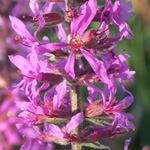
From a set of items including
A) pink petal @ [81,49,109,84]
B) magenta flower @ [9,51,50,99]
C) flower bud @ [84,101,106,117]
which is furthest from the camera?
flower bud @ [84,101,106,117]

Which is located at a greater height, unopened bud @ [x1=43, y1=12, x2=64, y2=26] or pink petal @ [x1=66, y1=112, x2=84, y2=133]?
unopened bud @ [x1=43, y1=12, x2=64, y2=26]

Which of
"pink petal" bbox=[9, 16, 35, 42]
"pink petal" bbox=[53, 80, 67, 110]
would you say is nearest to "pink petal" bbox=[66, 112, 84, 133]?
"pink petal" bbox=[53, 80, 67, 110]

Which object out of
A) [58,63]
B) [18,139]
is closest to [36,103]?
[58,63]

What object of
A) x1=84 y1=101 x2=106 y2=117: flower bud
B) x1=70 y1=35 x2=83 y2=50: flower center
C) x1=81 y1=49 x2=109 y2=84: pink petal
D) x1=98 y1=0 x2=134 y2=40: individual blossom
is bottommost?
x1=84 y1=101 x2=106 y2=117: flower bud

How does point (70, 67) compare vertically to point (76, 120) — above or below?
above

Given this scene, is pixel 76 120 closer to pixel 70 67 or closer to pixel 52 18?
pixel 70 67

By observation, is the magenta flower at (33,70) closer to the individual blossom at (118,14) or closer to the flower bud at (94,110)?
the flower bud at (94,110)

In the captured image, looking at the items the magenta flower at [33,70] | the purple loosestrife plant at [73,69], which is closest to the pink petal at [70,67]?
the purple loosestrife plant at [73,69]

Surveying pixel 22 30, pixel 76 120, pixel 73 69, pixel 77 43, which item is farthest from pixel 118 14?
pixel 76 120

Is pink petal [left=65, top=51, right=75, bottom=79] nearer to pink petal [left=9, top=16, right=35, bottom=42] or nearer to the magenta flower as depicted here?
the magenta flower
